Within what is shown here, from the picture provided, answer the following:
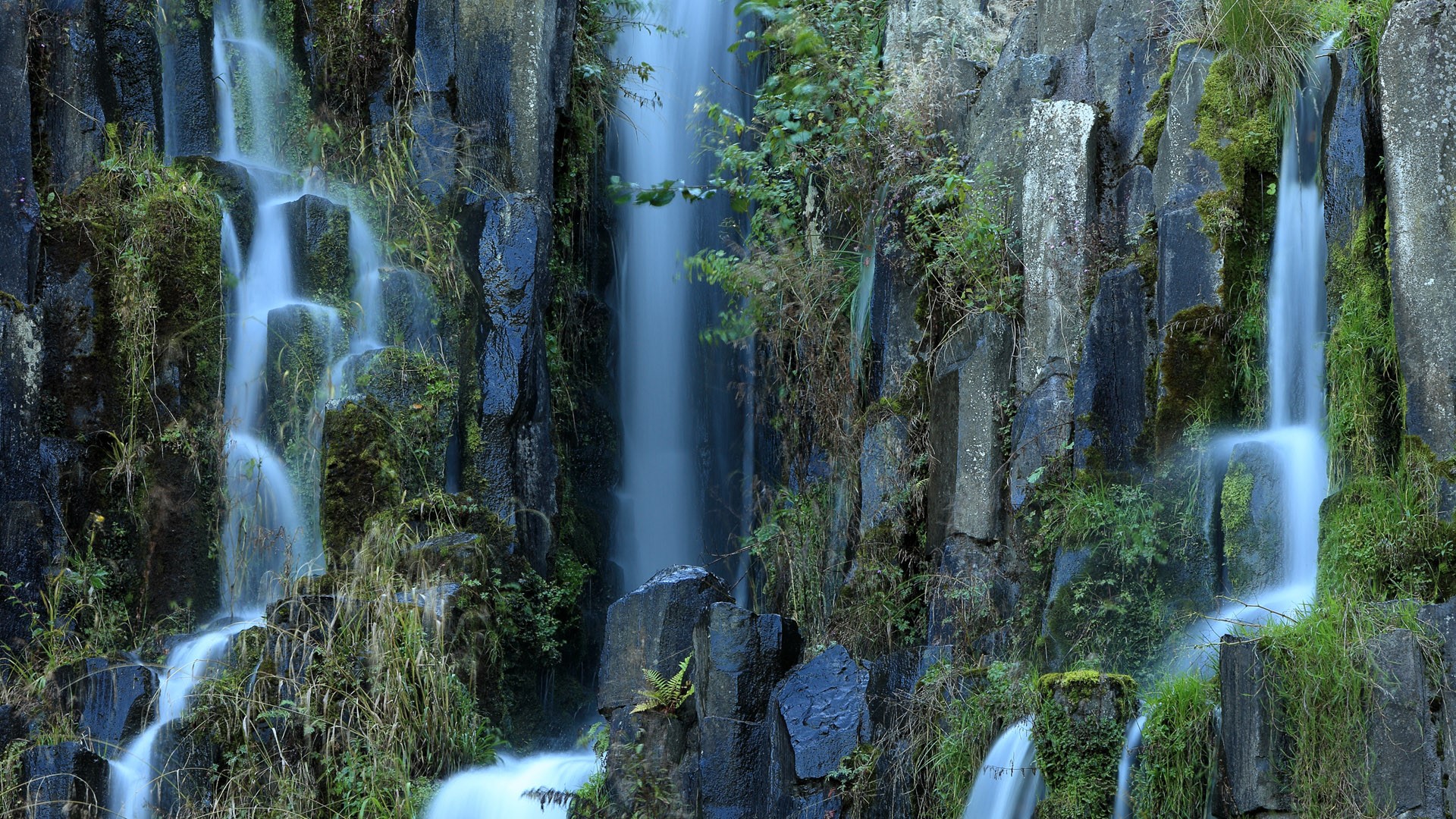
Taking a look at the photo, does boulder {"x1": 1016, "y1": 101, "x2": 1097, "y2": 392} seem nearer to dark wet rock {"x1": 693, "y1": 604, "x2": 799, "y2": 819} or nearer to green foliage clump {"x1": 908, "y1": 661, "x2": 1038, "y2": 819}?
green foliage clump {"x1": 908, "y1": 661, "x2": 1038, "y2": 819}

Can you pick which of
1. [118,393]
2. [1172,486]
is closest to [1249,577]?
[1172,486]

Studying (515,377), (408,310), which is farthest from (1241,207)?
(408,310)

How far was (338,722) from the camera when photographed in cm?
695

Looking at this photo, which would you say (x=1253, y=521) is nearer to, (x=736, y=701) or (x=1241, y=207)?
(x=1241, y=207)

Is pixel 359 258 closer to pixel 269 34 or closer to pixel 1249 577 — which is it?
pixel 269 34

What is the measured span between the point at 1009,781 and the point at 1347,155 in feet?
10.5

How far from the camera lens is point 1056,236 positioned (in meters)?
7.39

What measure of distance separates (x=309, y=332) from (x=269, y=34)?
279cm

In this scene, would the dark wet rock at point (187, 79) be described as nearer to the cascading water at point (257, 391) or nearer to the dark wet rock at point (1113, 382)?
the cascading water at point (257, 391)

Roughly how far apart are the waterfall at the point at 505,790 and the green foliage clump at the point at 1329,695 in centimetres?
349

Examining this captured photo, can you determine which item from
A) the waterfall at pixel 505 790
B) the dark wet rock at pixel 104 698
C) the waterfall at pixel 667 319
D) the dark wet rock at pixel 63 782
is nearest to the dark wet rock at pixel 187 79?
the waterfall at pixel 667 319

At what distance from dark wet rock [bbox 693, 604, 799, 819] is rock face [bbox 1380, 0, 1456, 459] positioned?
295cm

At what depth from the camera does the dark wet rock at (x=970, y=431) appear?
734 cm

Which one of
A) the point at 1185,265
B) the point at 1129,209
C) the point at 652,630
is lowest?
the point at 652,630
